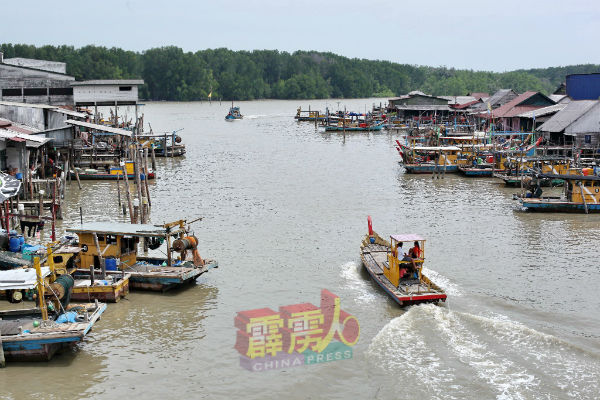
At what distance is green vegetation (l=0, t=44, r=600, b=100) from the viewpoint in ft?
450

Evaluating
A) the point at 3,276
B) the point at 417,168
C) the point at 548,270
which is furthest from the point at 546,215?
the point at 3,276

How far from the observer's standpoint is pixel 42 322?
1616 cm

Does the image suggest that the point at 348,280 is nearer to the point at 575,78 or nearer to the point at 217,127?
the point at 575,78

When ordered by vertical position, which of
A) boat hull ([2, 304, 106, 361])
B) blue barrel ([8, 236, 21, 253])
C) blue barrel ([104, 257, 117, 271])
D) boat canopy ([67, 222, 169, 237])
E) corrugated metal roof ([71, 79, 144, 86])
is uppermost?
corrugated metal roof ([71, 79, 144, 86])

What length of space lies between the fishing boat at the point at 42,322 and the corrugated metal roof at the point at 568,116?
41.0 metres

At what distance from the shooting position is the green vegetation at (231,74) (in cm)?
13712

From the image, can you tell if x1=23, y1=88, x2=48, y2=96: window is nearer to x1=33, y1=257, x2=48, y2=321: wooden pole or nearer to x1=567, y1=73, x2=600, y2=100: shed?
x1=33, y1=257, x2=48, y2=321: wooden pole

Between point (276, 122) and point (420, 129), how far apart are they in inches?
1274

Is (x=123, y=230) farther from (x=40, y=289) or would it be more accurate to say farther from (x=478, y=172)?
(x=478, y=172)

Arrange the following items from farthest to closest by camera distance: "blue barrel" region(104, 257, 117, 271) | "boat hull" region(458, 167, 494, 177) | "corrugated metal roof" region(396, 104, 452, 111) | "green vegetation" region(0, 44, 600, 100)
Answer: "green vegetation" region(0, 44, 600, 100) → "corrugated metal roof" region(396, 104, 452, 111) → "boat hull" region(458, 167, 494, 177) → "blue barrel" region(104, 257, 117, 271)

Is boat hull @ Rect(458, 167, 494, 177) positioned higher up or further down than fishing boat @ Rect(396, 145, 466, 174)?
further down

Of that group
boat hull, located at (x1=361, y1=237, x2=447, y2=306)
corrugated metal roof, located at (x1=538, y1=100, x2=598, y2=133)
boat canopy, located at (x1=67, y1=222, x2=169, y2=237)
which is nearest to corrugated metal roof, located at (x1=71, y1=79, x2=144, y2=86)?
corrugated metal roof, located at (x1=538, y1=100, x2=598, y2=133)

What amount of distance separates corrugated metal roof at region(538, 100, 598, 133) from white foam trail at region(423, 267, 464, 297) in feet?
99.4

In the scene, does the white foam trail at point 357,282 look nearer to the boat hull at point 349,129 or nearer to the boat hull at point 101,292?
the boat hull at point 101,292
